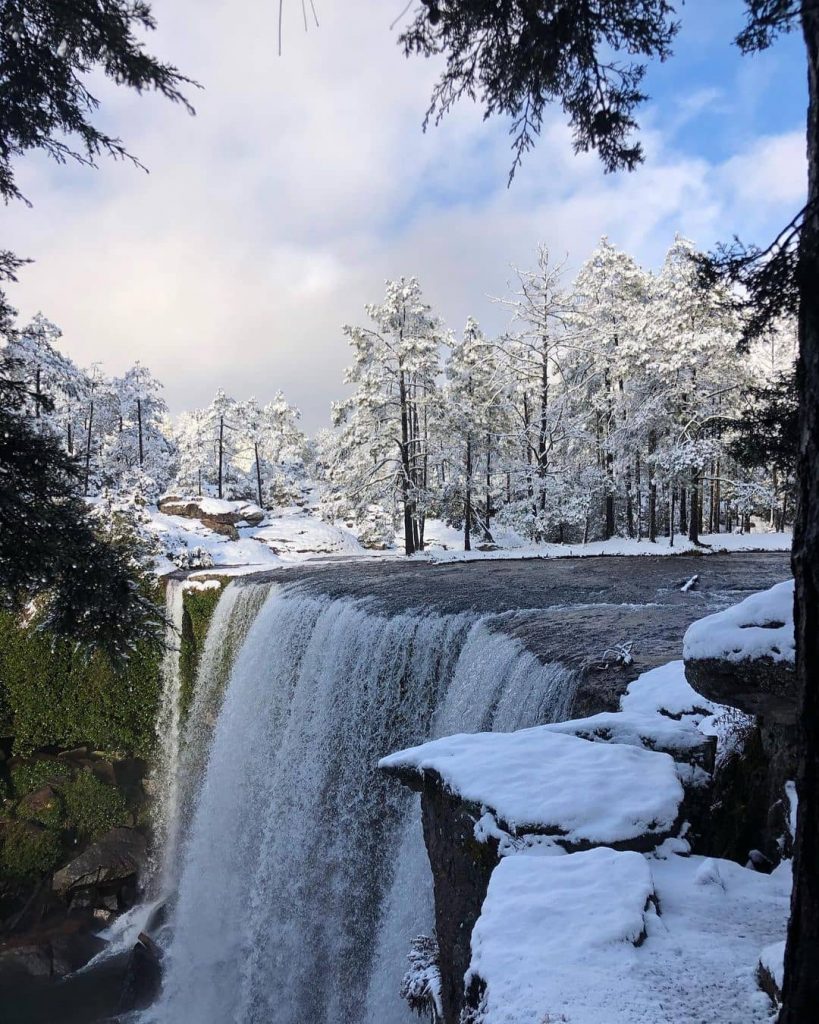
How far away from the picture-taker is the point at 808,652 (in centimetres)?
176

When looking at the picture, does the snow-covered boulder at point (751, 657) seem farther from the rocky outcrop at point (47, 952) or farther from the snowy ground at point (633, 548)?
the snowy ground at point (633, 548)

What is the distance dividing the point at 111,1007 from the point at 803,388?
13.4 meters

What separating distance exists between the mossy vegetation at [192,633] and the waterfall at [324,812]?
336 cm

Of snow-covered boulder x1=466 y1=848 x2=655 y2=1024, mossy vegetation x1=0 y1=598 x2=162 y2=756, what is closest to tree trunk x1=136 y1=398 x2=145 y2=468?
mossy vegetation x1=0 y1=598 x2=162 y2=756

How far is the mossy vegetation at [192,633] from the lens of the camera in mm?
15273

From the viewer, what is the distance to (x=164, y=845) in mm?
13867

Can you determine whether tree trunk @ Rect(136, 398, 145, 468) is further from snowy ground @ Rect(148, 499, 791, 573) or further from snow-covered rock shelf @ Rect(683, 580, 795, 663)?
snow-covered rock shelf @ Rect(683, 580, 795, 663)

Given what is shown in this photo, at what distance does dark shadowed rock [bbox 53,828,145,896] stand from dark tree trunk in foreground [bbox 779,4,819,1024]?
582 inches

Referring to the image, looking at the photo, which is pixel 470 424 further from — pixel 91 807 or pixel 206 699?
pixel 91 807

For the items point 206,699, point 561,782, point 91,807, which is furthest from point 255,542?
point 561,782

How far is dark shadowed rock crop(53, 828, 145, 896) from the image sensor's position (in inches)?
503

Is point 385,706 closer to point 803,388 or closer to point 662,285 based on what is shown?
point 803,388

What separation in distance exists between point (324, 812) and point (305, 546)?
19.6m

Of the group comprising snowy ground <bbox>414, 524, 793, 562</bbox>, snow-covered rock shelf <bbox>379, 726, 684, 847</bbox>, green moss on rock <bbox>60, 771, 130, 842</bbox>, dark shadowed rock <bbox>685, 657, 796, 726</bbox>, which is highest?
dark shadowed rock <bbox>685, 657, 796, 726</bbox>
